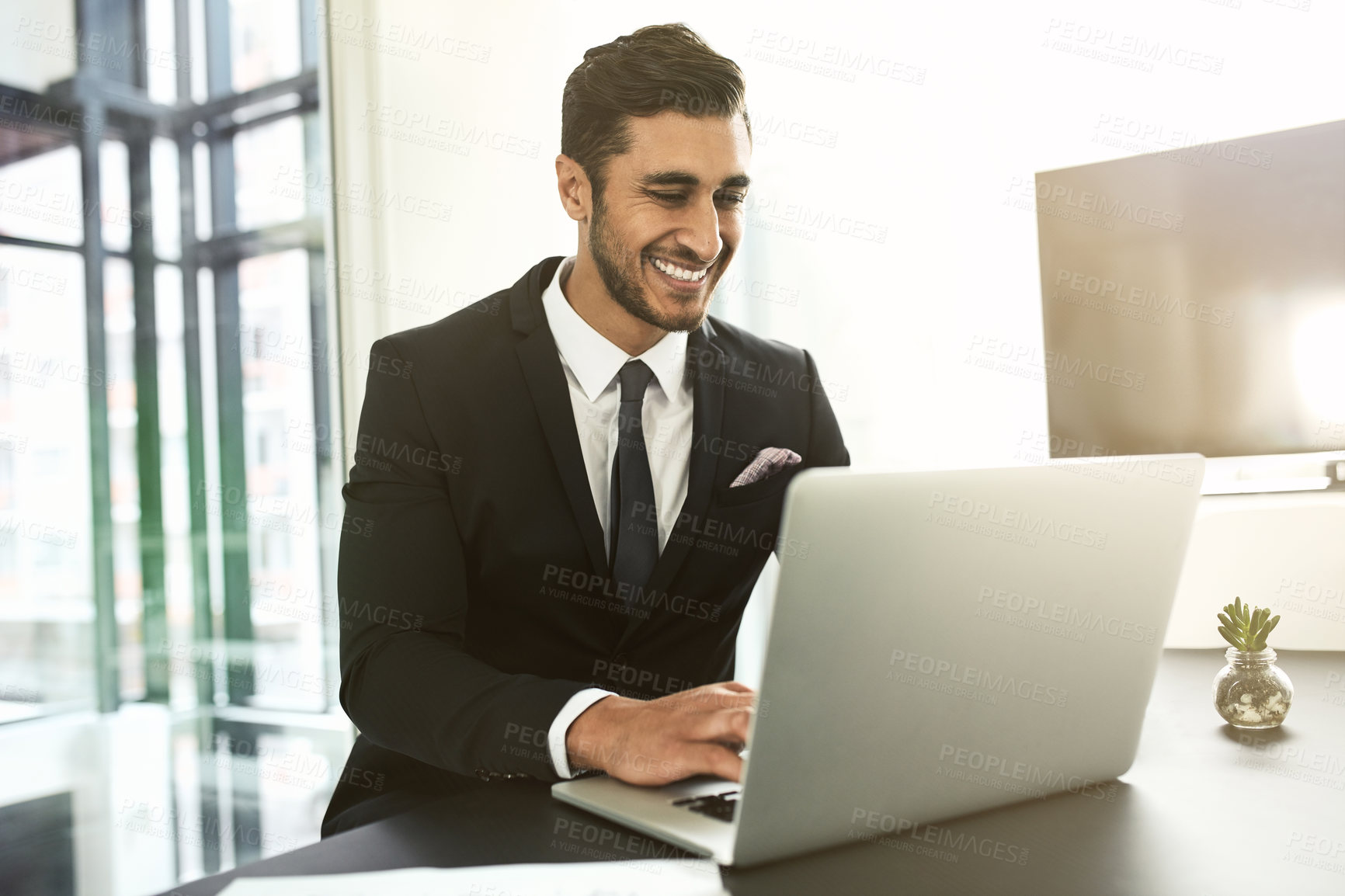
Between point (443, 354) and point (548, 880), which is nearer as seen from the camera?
point (548, 880)

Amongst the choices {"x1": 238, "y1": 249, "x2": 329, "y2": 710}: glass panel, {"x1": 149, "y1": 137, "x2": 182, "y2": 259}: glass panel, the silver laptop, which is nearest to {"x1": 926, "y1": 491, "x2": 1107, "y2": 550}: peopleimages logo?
the silver laptop

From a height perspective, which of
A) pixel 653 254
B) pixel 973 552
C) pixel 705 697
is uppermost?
pixel 653 254

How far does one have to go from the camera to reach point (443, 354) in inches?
55.8

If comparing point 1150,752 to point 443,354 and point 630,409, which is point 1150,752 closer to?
point 630,409

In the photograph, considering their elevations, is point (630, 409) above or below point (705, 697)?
above

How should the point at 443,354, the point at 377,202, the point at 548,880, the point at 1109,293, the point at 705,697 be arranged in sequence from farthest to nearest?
the point at 377,202
the point at 1109,293
the point at 443,354
the point at 705,697
the point at 548,880

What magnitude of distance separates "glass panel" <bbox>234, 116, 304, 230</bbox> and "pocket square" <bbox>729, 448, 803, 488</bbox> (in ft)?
13.8

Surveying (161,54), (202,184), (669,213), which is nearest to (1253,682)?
(669,213)

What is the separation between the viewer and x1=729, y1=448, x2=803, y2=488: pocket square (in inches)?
57.0

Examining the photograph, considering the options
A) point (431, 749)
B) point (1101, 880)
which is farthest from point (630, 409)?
point (1101, 880)

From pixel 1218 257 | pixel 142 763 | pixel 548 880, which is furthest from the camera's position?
pixel 142 763

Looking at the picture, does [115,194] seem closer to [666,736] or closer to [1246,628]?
[666,736]

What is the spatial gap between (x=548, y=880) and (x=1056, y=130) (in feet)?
8.24

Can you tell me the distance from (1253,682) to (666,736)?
68 cm
